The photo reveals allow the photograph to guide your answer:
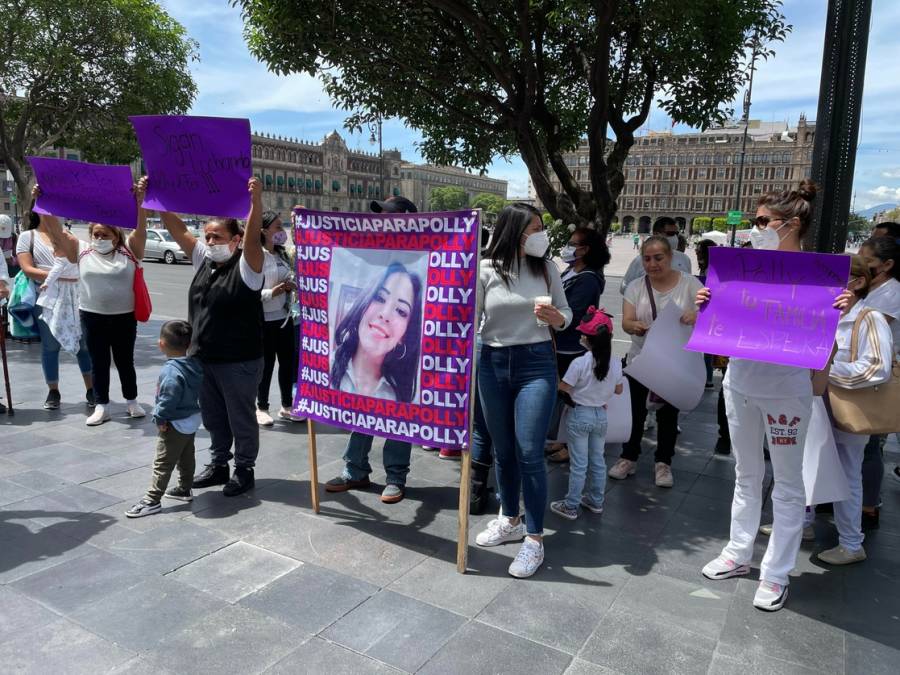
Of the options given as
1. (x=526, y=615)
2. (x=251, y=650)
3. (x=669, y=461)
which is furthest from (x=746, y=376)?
(x=251, y=650)

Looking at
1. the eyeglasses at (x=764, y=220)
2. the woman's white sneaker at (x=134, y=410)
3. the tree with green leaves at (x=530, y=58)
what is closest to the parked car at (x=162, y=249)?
the tree with green leaves at (x=530, y=58)

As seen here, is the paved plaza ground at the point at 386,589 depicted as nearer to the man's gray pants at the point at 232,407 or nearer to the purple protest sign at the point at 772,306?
the man's gray pants at the point at 232,407

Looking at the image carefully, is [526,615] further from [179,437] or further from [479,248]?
[179,437]

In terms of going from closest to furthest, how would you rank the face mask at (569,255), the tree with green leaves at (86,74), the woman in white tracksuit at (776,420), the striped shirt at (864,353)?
the woman in white tracksuit at (776,420)
the striped shirt at (864,353)
the face mask at (569,255)
the tree with green leaves at (86,74)

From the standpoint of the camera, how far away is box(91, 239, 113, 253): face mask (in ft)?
18.0

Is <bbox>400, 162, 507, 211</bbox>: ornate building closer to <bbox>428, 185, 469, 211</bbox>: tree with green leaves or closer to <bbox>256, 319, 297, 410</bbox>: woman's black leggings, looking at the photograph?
<bbox>428, 185, 469, 211</bbox>: tree with green leaves

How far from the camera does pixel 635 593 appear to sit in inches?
124

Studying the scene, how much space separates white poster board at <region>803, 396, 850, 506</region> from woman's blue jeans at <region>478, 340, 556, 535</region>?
1.38 metres

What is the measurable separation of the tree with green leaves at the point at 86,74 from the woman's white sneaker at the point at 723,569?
383 inches

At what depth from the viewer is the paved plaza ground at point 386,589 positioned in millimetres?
2617

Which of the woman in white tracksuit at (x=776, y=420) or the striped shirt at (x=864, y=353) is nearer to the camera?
the woman in white tracksuit at (x=776, y=420)

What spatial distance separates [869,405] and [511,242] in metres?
2.00

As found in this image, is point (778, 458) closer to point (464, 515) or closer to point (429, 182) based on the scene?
point (464, 515)

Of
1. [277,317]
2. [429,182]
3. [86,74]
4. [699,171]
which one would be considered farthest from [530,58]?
[429,182]
